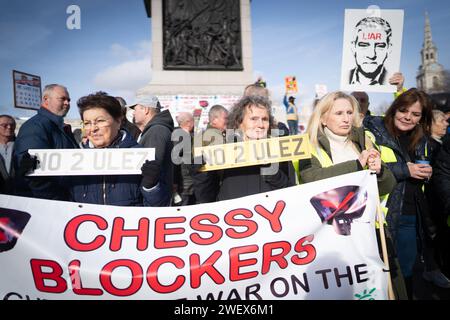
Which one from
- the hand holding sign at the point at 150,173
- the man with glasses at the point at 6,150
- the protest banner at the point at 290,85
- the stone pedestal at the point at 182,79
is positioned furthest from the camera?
the protest banner at the point at 290,85

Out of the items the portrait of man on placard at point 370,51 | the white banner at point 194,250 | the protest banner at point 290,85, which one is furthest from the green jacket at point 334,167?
the protest banner at point 290,85

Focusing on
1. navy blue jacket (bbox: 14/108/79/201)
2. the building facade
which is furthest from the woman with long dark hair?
the building facade

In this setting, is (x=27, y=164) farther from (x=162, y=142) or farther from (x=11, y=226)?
(x=162, y=142)

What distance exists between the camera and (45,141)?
2.88 m

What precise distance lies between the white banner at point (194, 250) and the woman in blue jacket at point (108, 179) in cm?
26

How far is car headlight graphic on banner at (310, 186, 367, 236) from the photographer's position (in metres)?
2.46

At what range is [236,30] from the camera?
11.7 metres

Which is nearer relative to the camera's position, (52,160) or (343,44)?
(52,160)

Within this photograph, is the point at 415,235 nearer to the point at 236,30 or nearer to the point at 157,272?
the point at 157,272

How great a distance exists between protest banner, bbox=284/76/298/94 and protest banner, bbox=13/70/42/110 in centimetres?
1185

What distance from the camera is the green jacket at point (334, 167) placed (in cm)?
262

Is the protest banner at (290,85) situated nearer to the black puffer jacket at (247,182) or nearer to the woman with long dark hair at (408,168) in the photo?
the woman with long dark hair at (408,168)
